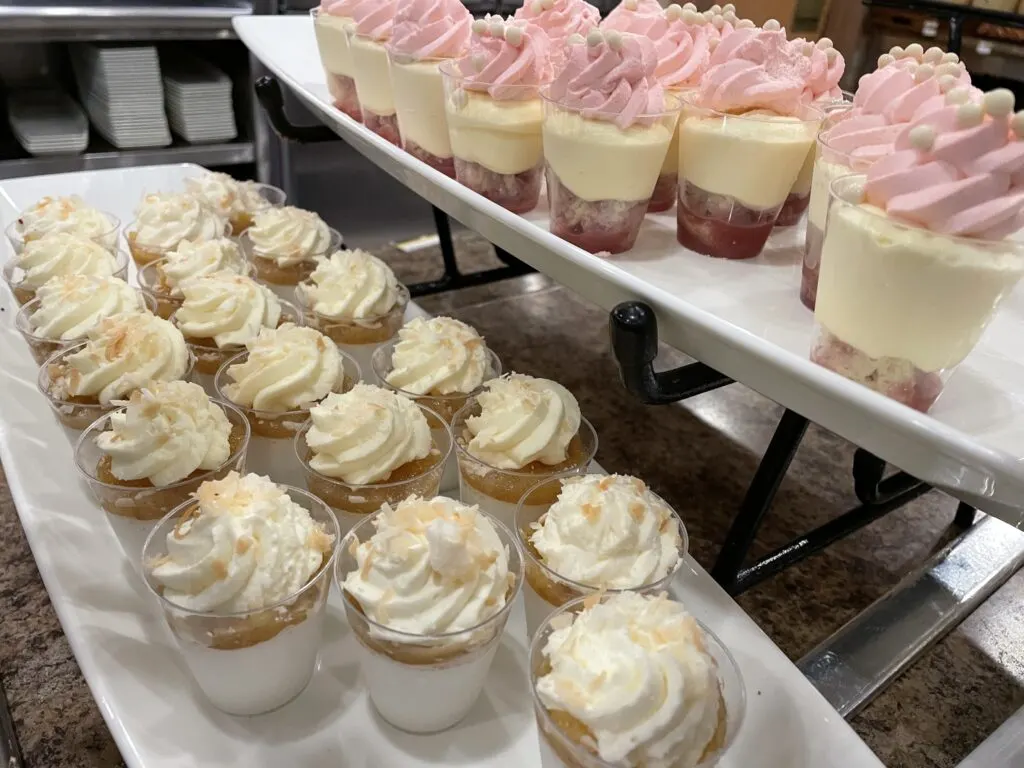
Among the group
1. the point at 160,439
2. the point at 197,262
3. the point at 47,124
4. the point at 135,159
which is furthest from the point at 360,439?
the point at 47,124

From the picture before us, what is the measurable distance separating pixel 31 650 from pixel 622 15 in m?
1.41

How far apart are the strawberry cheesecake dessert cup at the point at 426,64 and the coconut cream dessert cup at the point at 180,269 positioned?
464 millimetres

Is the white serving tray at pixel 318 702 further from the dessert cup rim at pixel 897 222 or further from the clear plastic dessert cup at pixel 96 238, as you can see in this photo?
the clear plastic dessert cup at pixel 96 238

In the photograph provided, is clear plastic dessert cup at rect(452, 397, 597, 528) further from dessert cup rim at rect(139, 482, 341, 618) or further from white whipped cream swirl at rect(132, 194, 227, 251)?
white whipped cream swirl at rect(132, 194, 227, 251)

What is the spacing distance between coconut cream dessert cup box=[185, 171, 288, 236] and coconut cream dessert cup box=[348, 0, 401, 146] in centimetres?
51

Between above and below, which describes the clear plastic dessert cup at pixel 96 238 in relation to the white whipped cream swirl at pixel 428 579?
below

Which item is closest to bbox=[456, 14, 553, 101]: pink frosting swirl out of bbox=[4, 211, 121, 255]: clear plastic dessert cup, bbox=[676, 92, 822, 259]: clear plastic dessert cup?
bbox=[676, 92, 822, 259]: clear plastic dessert cup

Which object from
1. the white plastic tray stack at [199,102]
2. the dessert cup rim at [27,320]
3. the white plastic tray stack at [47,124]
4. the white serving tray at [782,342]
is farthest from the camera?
the white plastic tray stack at [199,102]

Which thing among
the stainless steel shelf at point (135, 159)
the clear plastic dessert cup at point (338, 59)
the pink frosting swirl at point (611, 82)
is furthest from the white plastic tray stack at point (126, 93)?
the pink frosting swirl at point (611, 82)

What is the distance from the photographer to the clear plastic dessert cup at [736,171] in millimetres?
1037

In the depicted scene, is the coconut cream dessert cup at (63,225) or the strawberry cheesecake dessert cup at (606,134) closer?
the strawberry cheesecake dessert cup at (606,134)

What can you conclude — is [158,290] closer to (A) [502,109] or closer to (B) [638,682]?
(A) [502,109]

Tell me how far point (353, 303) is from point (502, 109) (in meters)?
0.51

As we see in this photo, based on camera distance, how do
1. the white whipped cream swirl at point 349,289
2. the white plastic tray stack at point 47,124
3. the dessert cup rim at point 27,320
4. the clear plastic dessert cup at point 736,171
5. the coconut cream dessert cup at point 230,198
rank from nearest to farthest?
1. the clear plastic dessert cup at point 736,171
2. the dessert cup rim at point 27,320
3. the white whipped cream swirl at point 349,289
4. the coconut cream dessert cup at point 230,198
5. the white plastic tray stack at point 47,124
